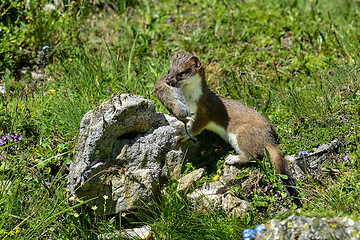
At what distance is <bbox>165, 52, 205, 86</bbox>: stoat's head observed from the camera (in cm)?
429

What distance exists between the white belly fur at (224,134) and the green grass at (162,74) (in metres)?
0.14

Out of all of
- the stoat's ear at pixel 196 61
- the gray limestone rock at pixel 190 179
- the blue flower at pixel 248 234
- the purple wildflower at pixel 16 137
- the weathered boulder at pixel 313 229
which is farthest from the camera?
the purple wildflower at pixel 16 137

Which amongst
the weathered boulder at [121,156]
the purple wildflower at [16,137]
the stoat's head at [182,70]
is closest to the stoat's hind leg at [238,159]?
the weathered boulder at [121,156]

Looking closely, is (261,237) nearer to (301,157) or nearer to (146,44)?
(301,157)

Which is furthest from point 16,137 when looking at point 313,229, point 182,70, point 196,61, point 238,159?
point 313,229

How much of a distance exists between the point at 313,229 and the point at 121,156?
206 cm

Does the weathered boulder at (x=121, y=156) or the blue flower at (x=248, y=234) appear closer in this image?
the blue flower at (x=248, y=234)

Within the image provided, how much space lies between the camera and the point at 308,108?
4754 millimetres

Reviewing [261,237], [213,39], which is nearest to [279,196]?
[261,237]

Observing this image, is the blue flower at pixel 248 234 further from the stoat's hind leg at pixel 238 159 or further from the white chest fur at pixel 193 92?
the white chest fur at pixel 193 92

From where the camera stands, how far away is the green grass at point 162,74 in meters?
3.93

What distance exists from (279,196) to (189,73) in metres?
1.51

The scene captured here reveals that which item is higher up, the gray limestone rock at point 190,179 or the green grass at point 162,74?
the green grass at point 162,74

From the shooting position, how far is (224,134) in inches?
184
